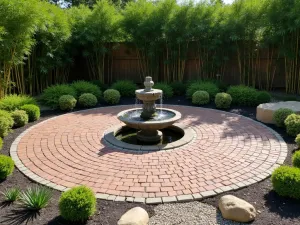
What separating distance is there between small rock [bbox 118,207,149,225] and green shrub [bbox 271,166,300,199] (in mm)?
1605

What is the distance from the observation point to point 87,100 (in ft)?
25.9

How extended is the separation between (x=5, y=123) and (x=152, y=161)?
10.4 feet

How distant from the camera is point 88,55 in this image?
33.6 ft

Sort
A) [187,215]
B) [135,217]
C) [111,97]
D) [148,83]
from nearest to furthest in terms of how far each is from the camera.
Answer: [135,217], [187,215], [148,83], [111,97]

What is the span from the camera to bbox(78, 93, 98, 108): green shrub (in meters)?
7.89

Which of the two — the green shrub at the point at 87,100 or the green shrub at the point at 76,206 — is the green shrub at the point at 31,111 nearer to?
the green shrub at the point at 87,100

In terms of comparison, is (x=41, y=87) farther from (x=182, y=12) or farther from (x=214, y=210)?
(x=214, y=210)

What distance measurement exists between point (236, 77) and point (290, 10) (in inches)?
126

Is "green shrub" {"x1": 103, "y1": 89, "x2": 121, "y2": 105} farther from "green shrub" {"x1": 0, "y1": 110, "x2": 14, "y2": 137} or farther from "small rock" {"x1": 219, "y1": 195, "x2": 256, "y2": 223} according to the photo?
"small rock" {"x1": 219, "y1": 195, "x2": 256, "y2": 223}

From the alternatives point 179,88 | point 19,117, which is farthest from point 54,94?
point 179,88

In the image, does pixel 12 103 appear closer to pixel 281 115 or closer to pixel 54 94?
pixel 54 94

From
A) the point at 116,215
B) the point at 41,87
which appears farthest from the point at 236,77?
the point at 116,215

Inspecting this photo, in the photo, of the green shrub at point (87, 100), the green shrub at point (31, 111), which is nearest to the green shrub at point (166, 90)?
the green shrub at point (87, 100)

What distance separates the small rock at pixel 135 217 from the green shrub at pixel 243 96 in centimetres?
592
